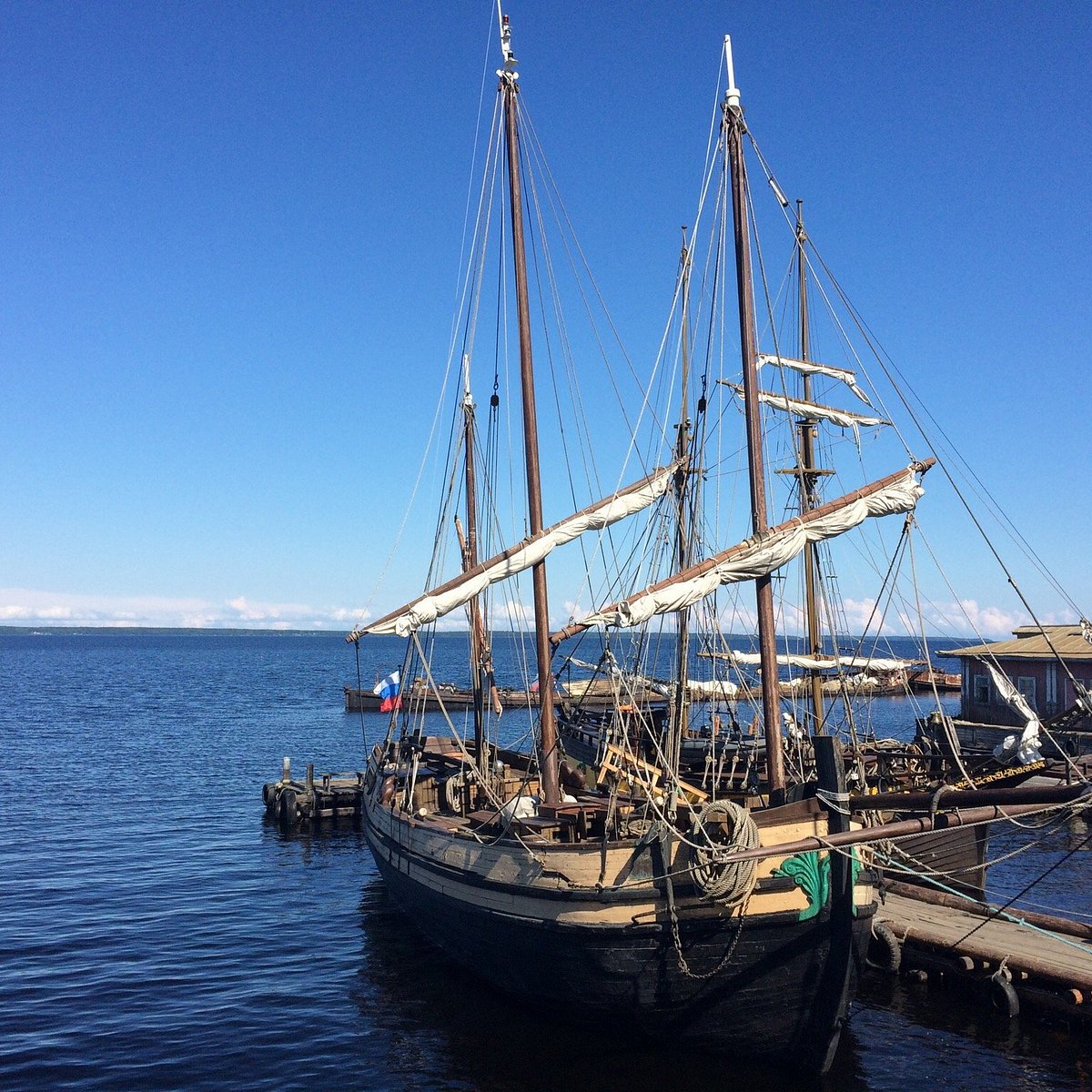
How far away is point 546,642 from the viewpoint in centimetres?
2247

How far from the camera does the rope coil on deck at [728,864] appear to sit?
1573 centimetres

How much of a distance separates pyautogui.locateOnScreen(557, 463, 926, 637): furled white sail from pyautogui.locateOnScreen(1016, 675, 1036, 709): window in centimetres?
3626

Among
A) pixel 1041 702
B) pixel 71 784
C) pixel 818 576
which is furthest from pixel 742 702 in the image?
pixel 71 784

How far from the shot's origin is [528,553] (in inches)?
917

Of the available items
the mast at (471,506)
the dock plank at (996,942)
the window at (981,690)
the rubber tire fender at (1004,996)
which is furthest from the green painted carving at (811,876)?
the window at (981,690)

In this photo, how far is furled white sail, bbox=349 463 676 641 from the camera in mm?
23359

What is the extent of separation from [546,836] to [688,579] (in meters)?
6.19

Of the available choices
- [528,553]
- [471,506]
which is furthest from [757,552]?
[471,506]

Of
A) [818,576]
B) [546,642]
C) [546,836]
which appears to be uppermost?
[818,576]

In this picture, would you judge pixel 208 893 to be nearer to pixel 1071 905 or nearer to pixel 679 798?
pixel 679 798

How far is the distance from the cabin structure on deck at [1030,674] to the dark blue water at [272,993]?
11.5 meters

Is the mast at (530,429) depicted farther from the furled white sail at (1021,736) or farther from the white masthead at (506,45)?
the furled white sail at (1021,736)

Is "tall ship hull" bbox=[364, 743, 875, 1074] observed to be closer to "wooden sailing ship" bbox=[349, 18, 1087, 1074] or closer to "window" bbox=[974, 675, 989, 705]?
"wooden sailing ship" bbox=[349, 18, 1087, 1074]

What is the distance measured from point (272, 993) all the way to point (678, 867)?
1115 centimetres
